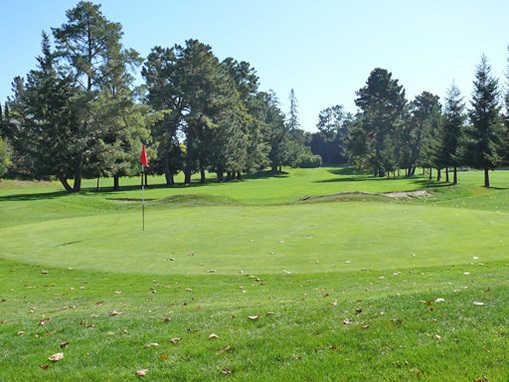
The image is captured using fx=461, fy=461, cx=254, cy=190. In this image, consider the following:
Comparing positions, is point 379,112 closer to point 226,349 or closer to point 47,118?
point 47,118

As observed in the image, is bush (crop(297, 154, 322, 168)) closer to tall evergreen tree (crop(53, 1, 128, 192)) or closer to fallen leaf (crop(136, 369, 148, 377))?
tall evergreen tree (crop(53, 1, 128, 192))

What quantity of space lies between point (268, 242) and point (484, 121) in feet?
143

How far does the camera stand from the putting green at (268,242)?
12.1 meters

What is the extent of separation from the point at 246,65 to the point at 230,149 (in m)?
26.5

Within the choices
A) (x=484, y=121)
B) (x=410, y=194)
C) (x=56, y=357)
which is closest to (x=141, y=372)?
(x=56, y=357)

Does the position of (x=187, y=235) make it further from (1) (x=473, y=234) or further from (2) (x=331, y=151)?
(2) (x=331, y=151)

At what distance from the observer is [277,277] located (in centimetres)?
1087

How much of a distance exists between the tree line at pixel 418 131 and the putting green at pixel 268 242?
33.3m

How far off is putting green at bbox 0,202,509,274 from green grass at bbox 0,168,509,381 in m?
0.06

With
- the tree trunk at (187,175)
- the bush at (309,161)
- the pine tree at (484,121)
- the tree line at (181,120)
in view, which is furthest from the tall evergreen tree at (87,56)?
the bush at (309,161)

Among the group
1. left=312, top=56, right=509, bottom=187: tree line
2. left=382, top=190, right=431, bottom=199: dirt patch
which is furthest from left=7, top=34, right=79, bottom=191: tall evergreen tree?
left=312, top=56, right=509, bottom=187: tree line

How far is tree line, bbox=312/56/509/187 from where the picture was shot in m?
49.7

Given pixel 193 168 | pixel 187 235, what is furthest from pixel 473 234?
pixel 193 168

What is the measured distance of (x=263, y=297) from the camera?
892 cm
